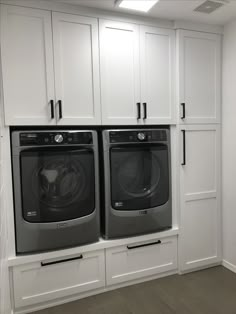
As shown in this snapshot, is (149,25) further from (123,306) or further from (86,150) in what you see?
(123,306)

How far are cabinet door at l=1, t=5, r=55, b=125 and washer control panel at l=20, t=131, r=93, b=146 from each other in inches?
4.1

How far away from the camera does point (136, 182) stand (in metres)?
2.30

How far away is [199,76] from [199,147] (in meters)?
0.67

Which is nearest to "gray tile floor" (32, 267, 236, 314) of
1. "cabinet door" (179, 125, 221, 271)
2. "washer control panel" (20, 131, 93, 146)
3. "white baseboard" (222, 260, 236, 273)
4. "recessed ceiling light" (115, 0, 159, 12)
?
"white baseboard" (222, 260, 236, 273)

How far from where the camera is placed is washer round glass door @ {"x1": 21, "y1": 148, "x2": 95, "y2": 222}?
6.35 ft

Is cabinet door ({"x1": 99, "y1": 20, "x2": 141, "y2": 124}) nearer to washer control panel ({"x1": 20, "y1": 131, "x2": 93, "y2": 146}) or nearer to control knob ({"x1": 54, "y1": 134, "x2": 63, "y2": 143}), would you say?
washer control panel ({"x1": 20, "y1": 131, "x2": 93, "y2": 146})

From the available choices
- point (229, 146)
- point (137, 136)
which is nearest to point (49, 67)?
point (137, 136)

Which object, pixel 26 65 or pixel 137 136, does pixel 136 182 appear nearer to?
pixel 137 136

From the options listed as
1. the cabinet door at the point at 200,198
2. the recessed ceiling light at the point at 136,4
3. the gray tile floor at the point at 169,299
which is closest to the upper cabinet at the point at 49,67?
the recessed ceiling light at the point at 136,4

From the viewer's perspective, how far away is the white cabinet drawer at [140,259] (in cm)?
Answer: 226

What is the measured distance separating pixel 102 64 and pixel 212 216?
178cm

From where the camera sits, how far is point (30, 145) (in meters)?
1.92

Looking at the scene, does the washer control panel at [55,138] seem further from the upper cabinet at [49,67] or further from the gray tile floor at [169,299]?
the gray tile floor at [169,299]

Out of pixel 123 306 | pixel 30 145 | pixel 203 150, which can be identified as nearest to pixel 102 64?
pixel 30 145
